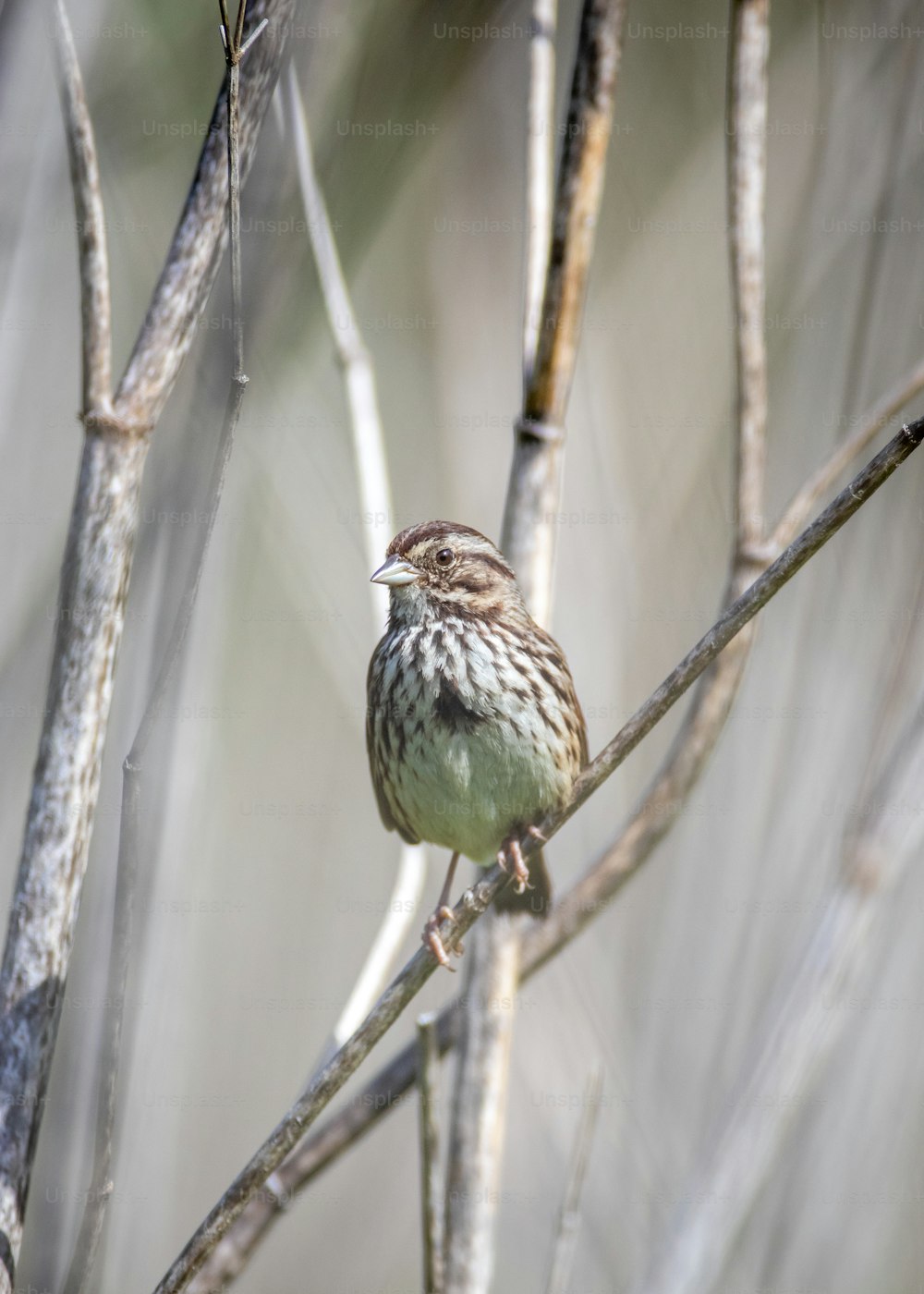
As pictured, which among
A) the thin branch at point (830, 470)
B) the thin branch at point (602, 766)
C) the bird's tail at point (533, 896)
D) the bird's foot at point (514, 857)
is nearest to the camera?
the thin branch at point (602, 766)

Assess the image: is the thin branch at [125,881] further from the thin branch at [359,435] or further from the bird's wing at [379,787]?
the bird's wing at [379,787]

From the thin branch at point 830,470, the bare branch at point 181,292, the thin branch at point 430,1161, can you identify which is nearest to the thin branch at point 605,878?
the thin branch at point 830,470

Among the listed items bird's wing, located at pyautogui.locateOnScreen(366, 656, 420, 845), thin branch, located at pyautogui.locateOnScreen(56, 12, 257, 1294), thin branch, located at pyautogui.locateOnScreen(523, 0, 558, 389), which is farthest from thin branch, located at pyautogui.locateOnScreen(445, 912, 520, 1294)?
thin branch, located at pyautogui.locateOnScreen(523, 0, 558, 389)

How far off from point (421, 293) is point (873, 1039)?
3159mm

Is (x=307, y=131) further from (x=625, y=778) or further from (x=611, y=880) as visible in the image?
(x=625, y=778)

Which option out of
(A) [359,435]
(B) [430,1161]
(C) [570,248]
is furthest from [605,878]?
(C) [570,248]

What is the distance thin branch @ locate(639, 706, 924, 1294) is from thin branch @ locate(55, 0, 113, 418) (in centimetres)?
204

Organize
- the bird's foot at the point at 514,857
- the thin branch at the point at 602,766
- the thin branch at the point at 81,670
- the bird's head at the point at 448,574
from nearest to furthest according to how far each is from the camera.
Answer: the thin branch at the point at 602,766 → the thin branch at the point at 81,670 → the bird's foot at the point at 514,857 → the bird's head at the point at 448,574

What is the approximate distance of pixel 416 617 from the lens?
325cm

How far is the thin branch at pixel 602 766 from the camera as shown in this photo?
1.79 m

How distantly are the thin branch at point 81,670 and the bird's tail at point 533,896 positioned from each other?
113 cm

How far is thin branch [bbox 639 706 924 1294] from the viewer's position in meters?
2.77

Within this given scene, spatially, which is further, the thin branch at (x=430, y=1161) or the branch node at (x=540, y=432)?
the branch node at (x=540, y=432)

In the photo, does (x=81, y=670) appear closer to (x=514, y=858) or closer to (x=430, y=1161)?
(x=430, y=1161)
